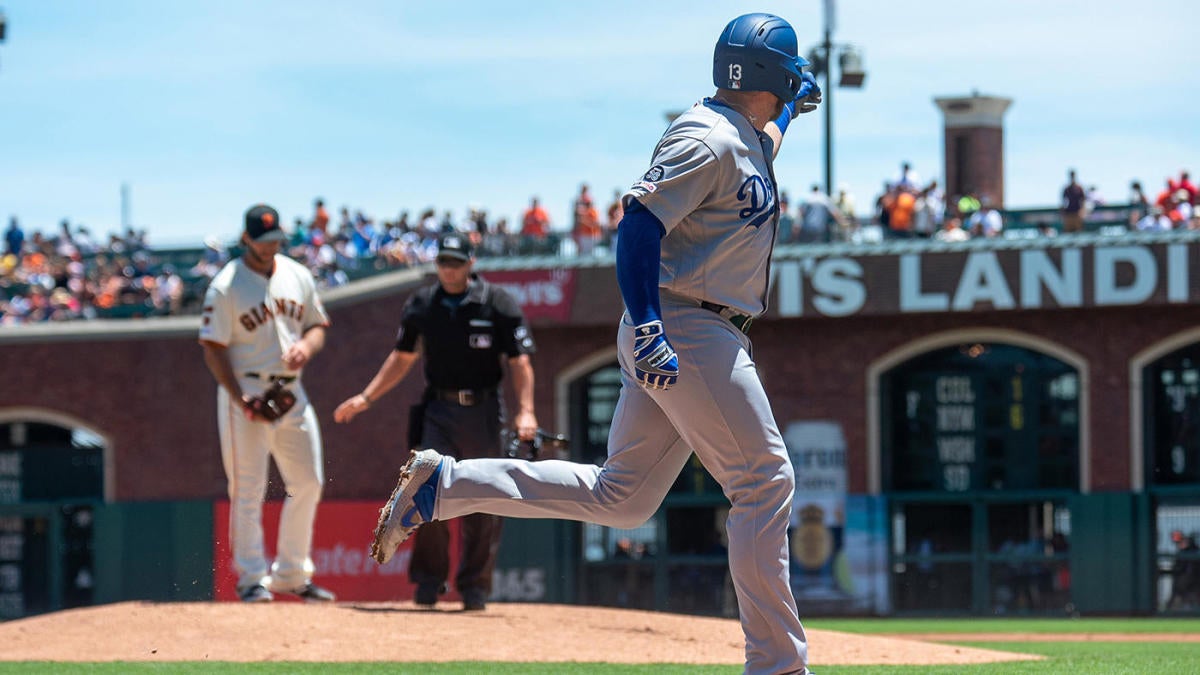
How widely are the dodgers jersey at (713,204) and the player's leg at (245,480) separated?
186 inches

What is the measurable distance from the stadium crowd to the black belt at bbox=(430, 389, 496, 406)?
510 inches

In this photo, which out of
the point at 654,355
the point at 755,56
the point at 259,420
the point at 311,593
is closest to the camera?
the point at 654,355

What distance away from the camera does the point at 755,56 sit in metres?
5.83

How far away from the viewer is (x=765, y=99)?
5.93 meters

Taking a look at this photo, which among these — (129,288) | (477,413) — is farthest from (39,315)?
(477,413)

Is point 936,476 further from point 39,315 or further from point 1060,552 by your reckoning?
point 39,315

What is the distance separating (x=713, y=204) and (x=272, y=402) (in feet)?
Result: 15.5

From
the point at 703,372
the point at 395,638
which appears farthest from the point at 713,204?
the point at 395,638

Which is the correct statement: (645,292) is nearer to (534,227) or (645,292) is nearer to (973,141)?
(534,227)

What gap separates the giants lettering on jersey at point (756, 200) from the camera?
5.68 metres

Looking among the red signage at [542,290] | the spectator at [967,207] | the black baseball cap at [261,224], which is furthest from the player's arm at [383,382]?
the spectator at [967,207]

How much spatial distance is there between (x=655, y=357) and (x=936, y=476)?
18.0 m

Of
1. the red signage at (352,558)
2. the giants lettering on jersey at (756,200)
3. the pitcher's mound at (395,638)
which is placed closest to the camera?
the giants lettering on jersey at (756,200)

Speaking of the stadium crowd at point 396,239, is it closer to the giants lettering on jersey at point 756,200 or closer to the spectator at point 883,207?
the spectator at point 883,207
